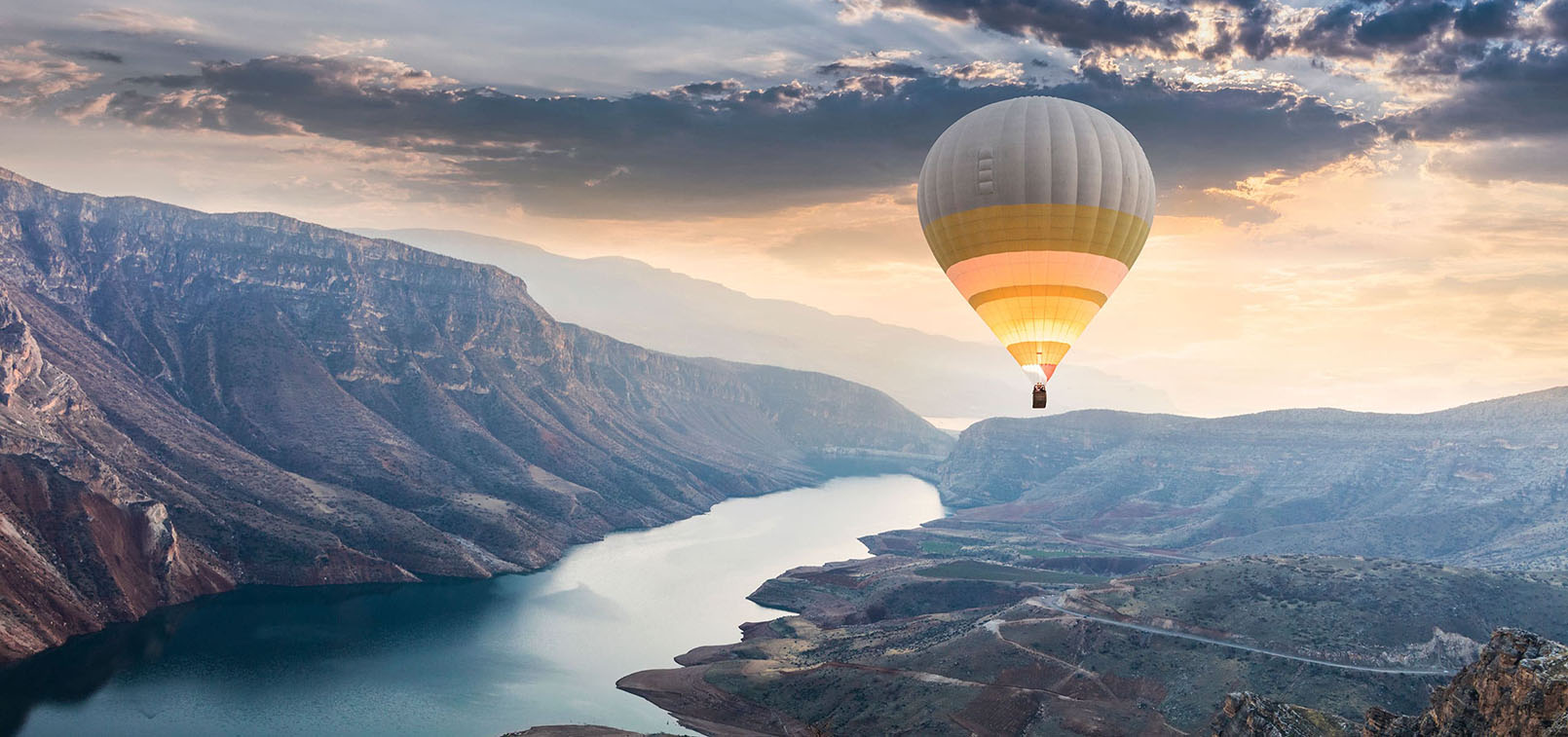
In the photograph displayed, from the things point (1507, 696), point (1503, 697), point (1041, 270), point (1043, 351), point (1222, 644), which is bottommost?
point (1222, 644)

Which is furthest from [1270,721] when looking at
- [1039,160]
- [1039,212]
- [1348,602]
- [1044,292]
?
[1348,602]

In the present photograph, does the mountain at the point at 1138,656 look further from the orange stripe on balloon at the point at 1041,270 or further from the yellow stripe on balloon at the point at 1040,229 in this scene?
the yellow stripe on balloon at the point at 1040,229

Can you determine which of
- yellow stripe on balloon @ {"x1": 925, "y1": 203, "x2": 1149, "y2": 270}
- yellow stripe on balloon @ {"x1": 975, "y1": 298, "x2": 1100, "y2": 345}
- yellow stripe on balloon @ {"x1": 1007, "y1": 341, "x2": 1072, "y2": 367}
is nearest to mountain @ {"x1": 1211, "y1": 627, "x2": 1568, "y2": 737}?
yellow stripe on balloon @ {"x1": 1007, "y1": 341, "x2": 1072, "y2": 367}

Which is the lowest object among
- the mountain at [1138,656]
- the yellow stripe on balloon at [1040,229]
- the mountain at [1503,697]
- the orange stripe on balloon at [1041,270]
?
the mountain at [1138,656]

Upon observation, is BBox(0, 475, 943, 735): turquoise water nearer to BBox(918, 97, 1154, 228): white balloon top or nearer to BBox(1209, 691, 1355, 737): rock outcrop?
BBox(1209, 691, 1355, 737): rock outcrop

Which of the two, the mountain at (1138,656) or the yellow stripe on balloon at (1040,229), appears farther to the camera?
the mountain at (1138,656)

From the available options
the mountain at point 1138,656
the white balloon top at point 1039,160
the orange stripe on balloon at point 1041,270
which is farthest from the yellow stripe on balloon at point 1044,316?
the mountain at point 1138,656

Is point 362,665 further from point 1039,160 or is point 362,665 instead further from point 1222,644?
point 1039,160

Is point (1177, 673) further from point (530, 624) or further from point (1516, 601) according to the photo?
point (530, 624)
